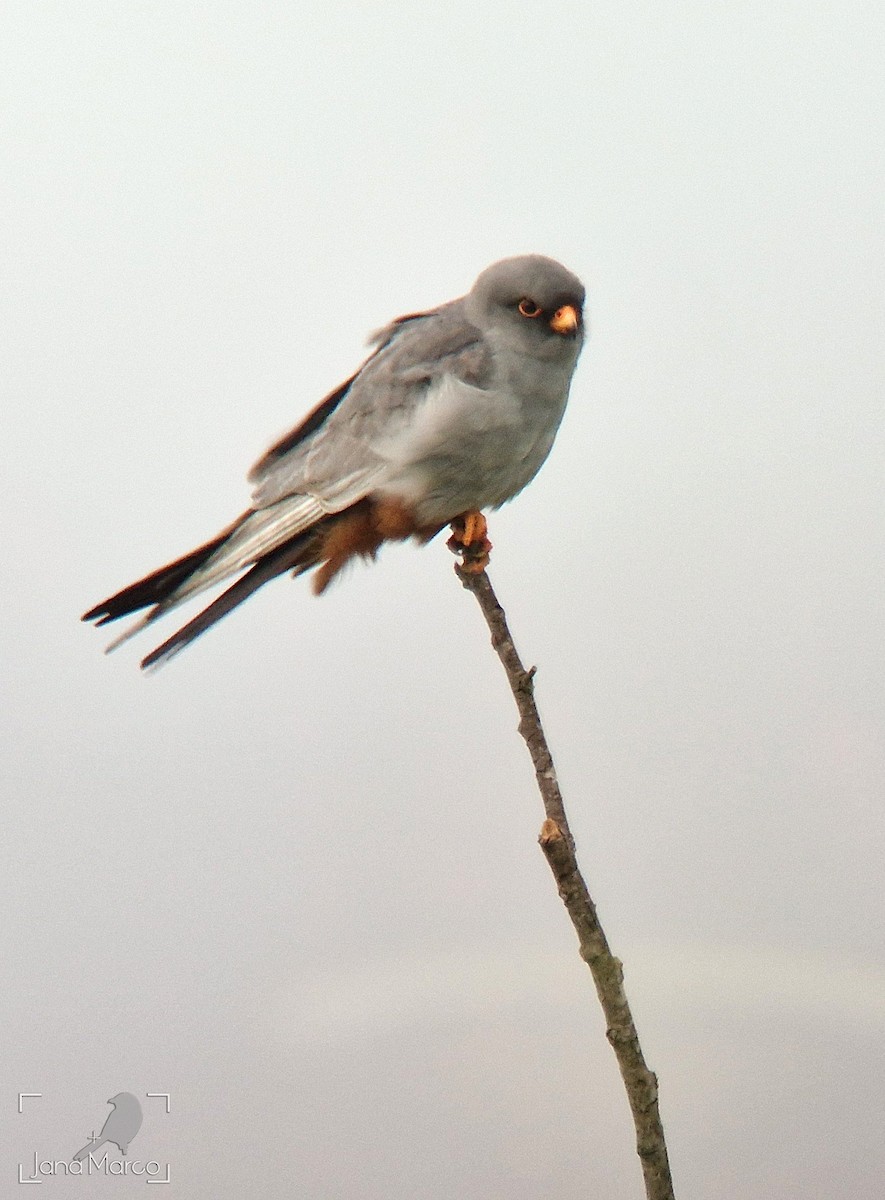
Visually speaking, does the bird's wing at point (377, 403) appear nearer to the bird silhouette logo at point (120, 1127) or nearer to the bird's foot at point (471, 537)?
the bird's foot at point (471, 537)

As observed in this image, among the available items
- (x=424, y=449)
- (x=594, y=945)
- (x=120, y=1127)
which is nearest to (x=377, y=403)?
(x=424, y=449)

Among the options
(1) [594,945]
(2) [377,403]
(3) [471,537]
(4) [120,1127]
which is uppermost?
(2) [377,403]

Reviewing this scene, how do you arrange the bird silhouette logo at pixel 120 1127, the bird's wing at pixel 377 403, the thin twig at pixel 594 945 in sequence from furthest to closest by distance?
the bird silhouette logo at pixel 120 1127
the bird's wing at pixel 377 403
the thin twig at pixel 594 945

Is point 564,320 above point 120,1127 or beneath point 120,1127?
above

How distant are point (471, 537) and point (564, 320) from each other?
339 mm

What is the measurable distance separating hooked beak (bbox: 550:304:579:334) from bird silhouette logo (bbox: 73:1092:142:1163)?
5.31 ft

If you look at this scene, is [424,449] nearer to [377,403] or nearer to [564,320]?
[377,403]

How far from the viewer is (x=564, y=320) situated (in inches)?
70.2

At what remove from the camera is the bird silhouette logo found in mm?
2336

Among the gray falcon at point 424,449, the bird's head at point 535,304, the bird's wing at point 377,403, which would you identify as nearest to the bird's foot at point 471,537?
the gray falcon at point 424,449

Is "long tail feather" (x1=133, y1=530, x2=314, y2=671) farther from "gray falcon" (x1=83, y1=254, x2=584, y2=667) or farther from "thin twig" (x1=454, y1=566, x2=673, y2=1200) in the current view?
"thin twig" (x1=454, y1=566, x2=673, y2=1200)

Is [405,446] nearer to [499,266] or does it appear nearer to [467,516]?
[467,516]

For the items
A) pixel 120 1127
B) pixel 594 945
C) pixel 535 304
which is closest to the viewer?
pixel 594 945

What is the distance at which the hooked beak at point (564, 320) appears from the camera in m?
1.78
